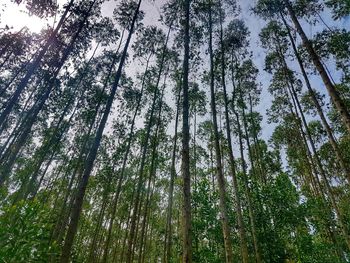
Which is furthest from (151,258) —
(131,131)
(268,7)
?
(268,7)

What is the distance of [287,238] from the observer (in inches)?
635

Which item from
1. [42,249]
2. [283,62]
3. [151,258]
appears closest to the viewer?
[42,249]

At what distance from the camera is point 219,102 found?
19.9 m

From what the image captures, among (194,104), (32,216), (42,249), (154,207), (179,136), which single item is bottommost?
(42,249)

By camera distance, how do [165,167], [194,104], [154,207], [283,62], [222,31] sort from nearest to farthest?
[222,31], [283,62], [194,104], [165,167], [154,207]

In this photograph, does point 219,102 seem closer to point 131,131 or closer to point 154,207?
point 131,131

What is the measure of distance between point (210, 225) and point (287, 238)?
15.9 ft

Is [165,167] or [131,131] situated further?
[165,167]

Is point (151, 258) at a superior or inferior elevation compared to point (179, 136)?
inferior

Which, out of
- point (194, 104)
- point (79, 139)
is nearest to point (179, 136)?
point (194, 104)

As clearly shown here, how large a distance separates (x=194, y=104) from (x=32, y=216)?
58.5 ft

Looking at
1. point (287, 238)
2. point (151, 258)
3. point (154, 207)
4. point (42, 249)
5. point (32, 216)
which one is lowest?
point (42, 249)

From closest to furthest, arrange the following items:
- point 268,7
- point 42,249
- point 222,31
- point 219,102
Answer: point 42,249 < point 268,7 < point 222,31 < point 219,102

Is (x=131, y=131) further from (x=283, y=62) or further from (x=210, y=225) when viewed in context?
(x=283, y=62)
